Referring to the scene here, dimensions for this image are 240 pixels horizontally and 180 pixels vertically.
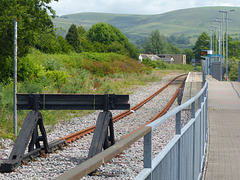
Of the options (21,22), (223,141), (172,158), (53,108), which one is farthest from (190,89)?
(172,158)

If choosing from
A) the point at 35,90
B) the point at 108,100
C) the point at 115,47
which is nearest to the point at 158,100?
the point at 35,90

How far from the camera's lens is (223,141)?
9656 millimetres

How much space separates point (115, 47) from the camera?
80.7 metres

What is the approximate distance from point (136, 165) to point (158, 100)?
1848 centimetres

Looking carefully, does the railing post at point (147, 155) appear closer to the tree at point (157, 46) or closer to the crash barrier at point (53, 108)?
the crash barrier at point (53, 108)

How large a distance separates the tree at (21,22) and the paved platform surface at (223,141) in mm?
7867

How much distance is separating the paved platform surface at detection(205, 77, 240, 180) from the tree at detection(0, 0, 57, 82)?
7867 mm

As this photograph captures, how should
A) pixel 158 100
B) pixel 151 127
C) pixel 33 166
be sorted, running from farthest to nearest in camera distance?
1. pixel 158 100
2. pixel 33 166
3. pixel 151 127

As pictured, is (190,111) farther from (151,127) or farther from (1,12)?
(1,12)

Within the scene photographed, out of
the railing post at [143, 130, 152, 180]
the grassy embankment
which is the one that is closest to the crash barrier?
the grassy embankment

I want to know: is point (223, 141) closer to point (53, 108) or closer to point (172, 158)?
point (53, 108)

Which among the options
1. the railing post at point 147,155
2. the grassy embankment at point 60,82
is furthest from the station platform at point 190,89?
the railing post at point 147,155

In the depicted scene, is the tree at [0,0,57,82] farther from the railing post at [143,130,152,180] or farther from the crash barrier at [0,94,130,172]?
the railing post at [143,130,152,180]

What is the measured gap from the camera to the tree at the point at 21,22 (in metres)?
16.4
